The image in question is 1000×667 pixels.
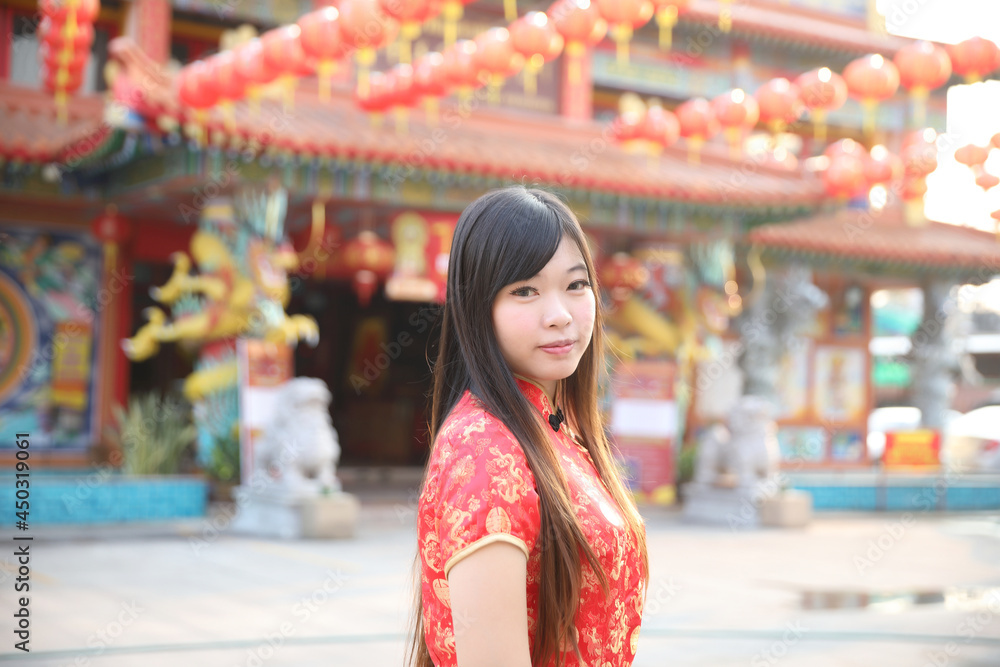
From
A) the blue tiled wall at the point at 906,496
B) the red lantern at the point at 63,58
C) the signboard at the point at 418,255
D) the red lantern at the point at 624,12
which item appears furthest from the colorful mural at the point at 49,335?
the blue tiled wall at the point at 906,496

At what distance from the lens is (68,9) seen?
290 inches

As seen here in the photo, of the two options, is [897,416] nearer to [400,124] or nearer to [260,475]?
[400,124]

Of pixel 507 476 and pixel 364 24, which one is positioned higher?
pixel 364 24

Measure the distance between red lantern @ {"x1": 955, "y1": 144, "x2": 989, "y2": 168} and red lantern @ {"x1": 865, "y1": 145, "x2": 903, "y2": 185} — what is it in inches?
88.2

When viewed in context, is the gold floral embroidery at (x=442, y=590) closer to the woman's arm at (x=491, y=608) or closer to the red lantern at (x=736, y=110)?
the woman's arm at (x=491, y=608)

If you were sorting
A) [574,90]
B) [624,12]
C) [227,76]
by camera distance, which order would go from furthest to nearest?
[574,90] < [227,76] < [624,12]

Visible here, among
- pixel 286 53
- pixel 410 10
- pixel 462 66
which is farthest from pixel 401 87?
pixel 410 10

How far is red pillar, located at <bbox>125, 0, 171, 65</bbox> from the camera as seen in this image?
11.2m

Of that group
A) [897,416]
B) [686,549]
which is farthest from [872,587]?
[897,416]

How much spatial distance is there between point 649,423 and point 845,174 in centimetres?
354

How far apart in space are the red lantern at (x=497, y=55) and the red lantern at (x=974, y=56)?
10.1ft

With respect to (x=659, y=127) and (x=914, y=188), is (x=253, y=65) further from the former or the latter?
(x=914, y=188)

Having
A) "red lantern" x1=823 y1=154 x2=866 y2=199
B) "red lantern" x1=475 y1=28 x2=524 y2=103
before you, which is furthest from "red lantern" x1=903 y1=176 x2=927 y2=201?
"red lantern" x1=475 y1=28 x2=524 y2=103

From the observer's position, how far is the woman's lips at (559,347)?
1.71 meters
